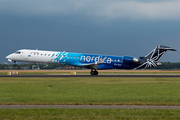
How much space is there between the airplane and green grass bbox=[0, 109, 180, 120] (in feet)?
106

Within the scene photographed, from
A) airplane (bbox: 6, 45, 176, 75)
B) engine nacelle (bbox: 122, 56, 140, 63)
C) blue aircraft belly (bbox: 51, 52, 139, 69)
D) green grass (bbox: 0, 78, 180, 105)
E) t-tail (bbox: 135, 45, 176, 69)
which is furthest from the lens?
t-tail (bbox: 135, 45, 176, 69)

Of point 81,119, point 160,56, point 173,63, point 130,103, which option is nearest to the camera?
point 81,119

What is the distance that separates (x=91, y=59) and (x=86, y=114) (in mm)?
34072

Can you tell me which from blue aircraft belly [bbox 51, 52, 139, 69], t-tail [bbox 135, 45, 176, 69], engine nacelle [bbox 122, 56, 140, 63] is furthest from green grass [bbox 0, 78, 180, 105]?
t-tail [bbox 135, 45, 176, 69]

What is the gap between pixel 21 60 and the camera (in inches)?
1779

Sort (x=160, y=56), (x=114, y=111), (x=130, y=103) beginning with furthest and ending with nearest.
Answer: (x=160, y=56)
(x=130, y=103)
(x=114, y=111)

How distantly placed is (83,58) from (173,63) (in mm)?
84064

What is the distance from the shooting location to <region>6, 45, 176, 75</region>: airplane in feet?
144

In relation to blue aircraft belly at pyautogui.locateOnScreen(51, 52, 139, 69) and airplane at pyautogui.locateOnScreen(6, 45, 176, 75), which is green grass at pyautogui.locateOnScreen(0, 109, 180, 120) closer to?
blue aircraft belly at pyautogui.locateOnScreen(51, 52, 139, 69)

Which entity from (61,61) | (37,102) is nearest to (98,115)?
(37,102)

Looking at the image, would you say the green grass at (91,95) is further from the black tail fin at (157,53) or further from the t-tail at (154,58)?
the black tail fin at (157,53)

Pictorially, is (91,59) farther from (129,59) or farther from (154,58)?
(154,58)

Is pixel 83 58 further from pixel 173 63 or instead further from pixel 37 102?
pixel 173 63

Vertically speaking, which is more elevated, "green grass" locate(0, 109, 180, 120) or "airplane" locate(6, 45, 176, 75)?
"airplane" locate(6, 45, 176, 75)
